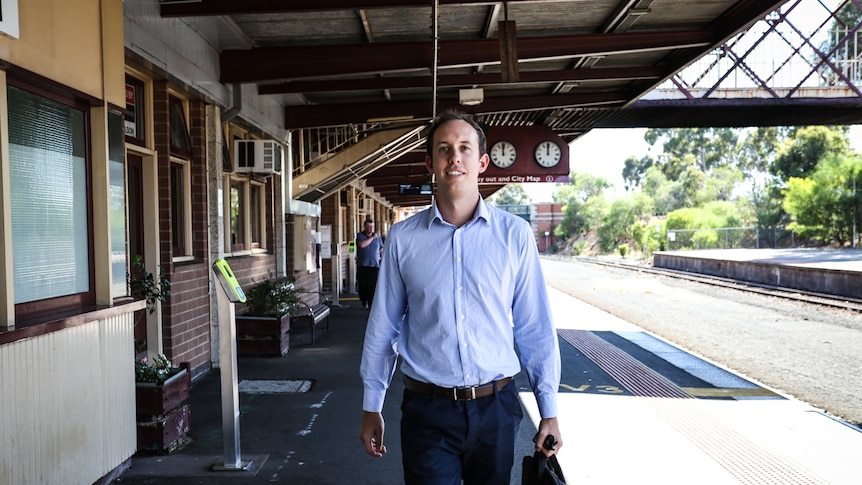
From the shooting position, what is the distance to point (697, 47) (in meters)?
9.95

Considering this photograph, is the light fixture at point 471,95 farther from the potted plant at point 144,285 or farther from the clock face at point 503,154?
the potted plant at point 144,285

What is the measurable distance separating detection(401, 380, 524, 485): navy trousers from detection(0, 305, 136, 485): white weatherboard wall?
202cm

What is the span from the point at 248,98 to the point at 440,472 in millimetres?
8032

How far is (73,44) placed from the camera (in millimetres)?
3969

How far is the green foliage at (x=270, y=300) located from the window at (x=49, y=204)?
4.99m

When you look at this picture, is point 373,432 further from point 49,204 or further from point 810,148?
point 810,148

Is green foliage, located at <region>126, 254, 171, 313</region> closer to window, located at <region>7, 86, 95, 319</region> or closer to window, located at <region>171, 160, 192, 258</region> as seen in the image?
window, located at <region>7, 86, 95, 319</region>

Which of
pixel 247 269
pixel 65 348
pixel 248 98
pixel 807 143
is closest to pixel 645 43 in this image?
pixel 248 98

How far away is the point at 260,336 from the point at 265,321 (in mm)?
206

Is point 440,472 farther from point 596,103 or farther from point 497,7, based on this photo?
point 596,103

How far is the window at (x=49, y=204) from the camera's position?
3.58m

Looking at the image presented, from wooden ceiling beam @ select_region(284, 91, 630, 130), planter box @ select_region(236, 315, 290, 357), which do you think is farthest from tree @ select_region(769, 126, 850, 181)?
planter box @ select_region(236, 315, 290, 357)

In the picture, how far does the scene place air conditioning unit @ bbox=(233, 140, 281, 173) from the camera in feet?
31.9

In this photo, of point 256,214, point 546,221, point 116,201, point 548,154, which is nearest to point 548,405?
point 116,201
